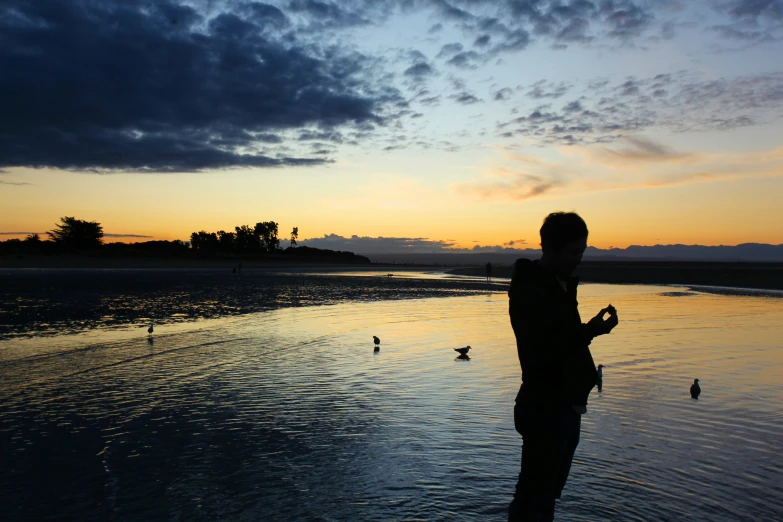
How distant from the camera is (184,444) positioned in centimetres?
793

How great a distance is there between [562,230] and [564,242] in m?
0.09

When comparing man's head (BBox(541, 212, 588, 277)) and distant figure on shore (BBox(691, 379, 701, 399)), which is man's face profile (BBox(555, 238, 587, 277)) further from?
distant figure on shore (BBox(691, 379, 701, 399))

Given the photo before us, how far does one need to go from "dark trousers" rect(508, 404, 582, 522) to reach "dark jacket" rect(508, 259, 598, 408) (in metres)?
0.10

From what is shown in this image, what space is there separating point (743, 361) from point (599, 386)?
5.73m

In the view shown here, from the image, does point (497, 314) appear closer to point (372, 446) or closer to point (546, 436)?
point (372, 446)

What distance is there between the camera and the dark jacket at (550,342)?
3.57 meters

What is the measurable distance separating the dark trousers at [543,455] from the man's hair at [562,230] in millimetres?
1082

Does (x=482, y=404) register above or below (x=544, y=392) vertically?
below

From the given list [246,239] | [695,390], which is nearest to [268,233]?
[246,239]

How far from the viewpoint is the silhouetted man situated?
11.8 feet

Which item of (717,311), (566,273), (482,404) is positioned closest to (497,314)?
(717,311)

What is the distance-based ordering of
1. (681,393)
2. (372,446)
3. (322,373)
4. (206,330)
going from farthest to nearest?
(206,330) → (322,373) → (681,393) → (372,446)

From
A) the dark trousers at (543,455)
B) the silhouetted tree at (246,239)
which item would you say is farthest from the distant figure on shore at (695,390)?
the silhouetted tree at (246,239)

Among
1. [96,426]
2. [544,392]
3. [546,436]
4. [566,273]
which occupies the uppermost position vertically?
[566,273]
